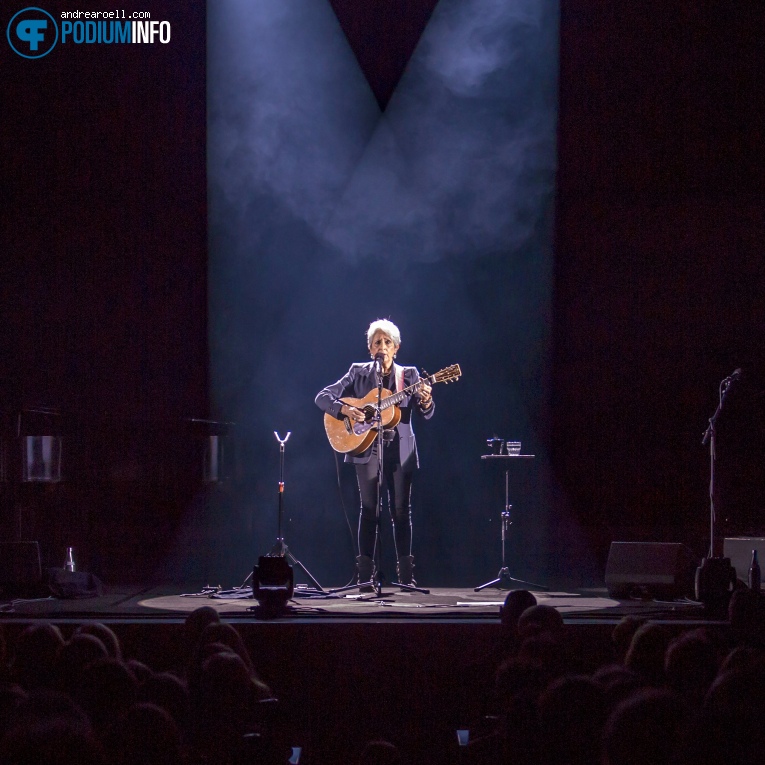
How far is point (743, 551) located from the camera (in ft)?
19.2

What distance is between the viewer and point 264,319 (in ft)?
24.7

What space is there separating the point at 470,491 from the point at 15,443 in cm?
356

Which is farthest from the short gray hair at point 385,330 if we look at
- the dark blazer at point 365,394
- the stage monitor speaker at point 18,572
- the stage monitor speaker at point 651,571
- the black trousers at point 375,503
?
the stage monitor speaker at point 18,572

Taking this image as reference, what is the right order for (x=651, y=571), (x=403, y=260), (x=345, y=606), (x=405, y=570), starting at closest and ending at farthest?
(x=345, y=606)
(x=651, y=571)
(x=405, y=570)
(x=403, y=260)

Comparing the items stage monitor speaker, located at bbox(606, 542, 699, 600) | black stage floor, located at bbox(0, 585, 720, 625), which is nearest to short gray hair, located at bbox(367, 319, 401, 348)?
black stage floor, located at bbox(0, 585, 720, 625)

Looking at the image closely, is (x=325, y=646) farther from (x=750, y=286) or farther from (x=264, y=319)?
(x=750, y=286)

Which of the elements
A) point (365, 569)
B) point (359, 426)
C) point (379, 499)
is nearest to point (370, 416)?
point (359, 426)

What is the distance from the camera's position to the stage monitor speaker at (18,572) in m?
5.55

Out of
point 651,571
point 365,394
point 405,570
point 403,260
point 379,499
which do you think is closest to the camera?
point 651,571

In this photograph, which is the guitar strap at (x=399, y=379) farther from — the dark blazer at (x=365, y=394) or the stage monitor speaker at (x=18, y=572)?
the stage monitor speaker at (x=18, y=572)

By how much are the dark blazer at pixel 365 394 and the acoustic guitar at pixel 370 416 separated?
0.17ft

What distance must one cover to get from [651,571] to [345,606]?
193 cm

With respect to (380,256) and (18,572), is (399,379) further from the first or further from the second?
(18,572)

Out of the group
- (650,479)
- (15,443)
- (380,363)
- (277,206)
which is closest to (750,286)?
→ (650,479)
